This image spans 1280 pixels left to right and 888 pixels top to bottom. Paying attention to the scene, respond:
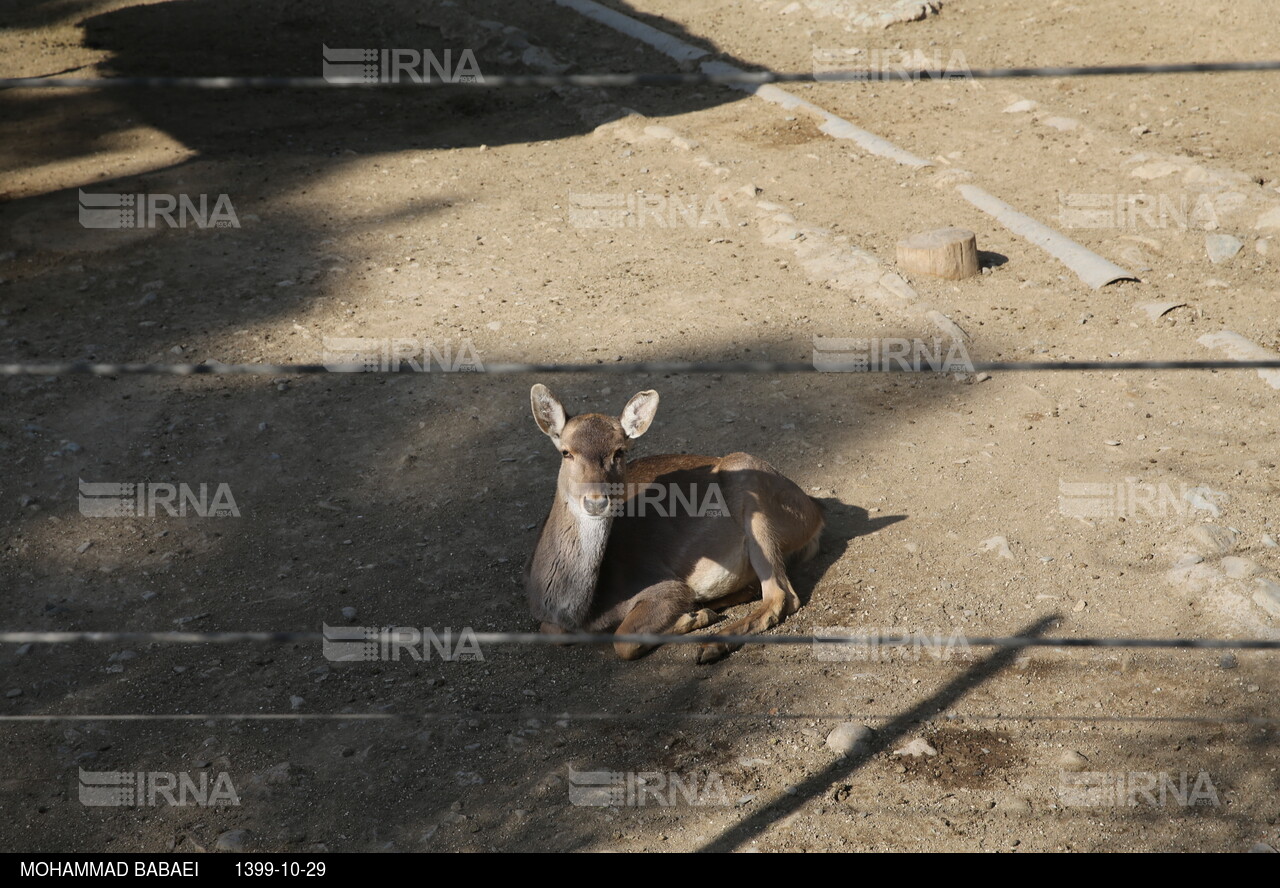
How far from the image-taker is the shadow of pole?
4043 mm

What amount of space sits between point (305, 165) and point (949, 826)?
9.06 meters

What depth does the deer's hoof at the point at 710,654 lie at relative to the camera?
501cm

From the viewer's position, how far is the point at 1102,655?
4906mm

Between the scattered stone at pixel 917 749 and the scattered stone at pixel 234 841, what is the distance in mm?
2382

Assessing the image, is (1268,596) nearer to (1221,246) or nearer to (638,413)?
(638,413)

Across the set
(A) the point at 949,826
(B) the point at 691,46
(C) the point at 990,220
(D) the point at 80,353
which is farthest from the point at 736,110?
(A) the point at 949,826

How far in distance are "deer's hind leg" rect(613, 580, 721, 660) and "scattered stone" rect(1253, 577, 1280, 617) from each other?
238cm

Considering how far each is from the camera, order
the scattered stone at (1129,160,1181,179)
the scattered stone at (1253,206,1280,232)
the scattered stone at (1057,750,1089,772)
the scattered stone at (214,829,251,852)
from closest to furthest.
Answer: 1. the scattered stone at (214,829,251,852)
2. the scattered stone at (1057,750,1089,772)
3. the scattered stone at (1253,206,1280,232)
4. the scattered stone at (1129,160,1181,179)

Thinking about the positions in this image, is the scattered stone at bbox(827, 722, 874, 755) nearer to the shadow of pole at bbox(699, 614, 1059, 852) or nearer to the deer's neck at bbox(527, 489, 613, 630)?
the shadow of pole at bbox(699, 614, 1059, 852)

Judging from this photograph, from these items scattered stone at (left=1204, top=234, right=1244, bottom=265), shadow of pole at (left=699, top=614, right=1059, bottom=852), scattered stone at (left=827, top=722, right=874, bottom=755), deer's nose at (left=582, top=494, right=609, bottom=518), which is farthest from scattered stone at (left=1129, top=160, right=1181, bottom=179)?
scattered stone at (left=827, top=722, right=874, bottom=755)

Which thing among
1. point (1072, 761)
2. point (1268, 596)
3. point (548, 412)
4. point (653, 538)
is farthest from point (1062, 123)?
point (1072, 761)

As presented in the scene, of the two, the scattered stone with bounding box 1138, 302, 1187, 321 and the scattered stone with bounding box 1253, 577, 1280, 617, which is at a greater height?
the scattered stone with bounding box 1138, 302, 1187, 321

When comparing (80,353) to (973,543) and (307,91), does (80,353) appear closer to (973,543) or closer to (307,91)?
(973,543)

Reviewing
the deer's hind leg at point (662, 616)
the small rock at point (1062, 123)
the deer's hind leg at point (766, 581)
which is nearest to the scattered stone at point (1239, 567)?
the deer's hind leg at point (766, 581)
